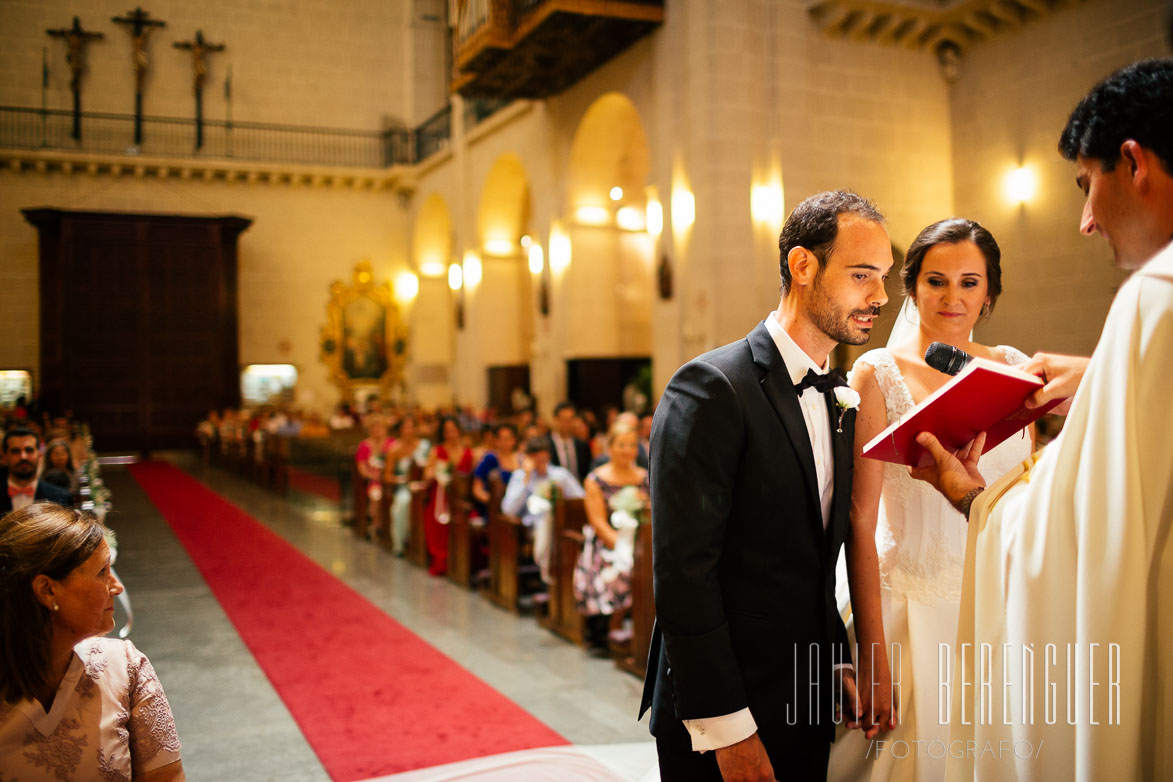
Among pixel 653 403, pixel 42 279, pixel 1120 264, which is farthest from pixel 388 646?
pixel 653 403

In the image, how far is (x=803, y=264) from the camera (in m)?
1.73

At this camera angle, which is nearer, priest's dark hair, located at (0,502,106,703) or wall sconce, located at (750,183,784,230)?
priest's dark hair, located at (0,502,106,703)

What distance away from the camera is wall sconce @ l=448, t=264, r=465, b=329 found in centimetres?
1777

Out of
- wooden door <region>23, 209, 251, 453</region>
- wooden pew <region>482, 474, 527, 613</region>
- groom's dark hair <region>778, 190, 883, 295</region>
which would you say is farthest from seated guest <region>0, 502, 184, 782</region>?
wooden pew <region>482, 474, 527, 613</region>

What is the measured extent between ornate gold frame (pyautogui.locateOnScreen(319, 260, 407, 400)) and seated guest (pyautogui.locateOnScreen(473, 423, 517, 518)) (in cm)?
1448

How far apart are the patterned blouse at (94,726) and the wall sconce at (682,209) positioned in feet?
29.1

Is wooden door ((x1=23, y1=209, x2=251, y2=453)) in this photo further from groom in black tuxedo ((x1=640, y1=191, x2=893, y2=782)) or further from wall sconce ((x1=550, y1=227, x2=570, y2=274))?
wall sconce ((x1=550, y1=227, x2=570, y2=274))

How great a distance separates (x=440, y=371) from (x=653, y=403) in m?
10.8

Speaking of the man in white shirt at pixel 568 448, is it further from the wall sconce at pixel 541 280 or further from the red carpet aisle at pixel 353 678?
the wall sconce at pixel 541 280

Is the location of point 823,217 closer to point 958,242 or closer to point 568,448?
point 958,242

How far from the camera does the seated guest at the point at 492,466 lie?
294 inches

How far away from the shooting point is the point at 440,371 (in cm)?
2150

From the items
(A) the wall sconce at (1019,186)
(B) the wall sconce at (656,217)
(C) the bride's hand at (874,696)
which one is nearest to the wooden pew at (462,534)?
(B) the wall sconce at (656,217)

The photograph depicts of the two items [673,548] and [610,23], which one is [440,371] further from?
[673,548]
